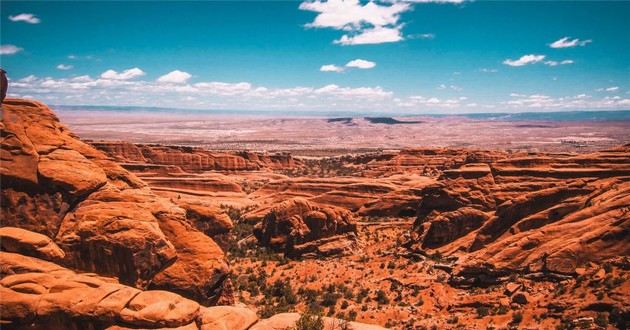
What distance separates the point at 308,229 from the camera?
32.1 meters

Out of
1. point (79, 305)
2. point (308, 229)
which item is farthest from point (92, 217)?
point (308, 229)

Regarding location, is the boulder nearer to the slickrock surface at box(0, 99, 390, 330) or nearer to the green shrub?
the slickrock surface at box(0, 99, 390, 330)

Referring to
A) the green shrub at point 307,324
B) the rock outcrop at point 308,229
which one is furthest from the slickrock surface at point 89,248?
the rock outcrop at point 308,229

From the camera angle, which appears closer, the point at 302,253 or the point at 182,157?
the point at 302,253

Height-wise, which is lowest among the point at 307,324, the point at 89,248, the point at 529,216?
the point at 307,324

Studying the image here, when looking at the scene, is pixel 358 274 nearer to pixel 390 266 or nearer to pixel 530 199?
pixel 390 266

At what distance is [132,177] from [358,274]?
48.1 ft

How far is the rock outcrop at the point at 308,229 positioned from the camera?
1236 inches

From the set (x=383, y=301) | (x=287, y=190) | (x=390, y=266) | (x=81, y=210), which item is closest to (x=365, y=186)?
(x=287, y=190)

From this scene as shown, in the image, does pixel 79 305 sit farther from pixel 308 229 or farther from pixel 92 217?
pixel 308 229

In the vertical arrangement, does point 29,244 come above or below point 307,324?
above

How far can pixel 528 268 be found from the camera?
20.7 meters

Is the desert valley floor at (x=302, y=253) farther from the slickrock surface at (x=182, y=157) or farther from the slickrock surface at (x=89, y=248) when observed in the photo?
the slickrock surface at (x=182, y=157)

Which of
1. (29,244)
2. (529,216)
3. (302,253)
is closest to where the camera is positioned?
(29,244)
